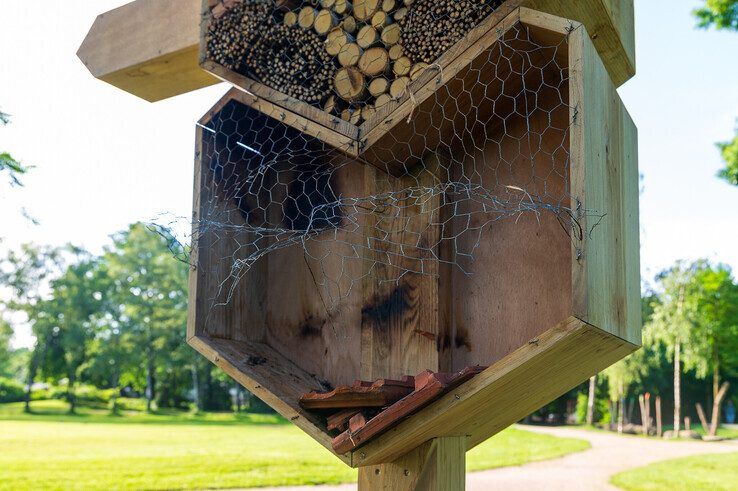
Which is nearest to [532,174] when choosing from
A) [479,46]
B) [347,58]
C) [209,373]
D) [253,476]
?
[479,46]

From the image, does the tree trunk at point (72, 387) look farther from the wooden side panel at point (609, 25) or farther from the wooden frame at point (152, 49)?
the wooden side panel at point (609, 25)

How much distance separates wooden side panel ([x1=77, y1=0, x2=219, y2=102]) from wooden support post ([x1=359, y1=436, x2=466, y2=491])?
1.44 meters

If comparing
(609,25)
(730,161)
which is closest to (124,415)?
(730,161)

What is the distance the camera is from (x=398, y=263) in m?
2.26

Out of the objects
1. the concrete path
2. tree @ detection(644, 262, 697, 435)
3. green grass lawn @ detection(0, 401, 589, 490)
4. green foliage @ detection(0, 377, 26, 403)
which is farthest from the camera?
green foliage @ detection(0, 377, 26, 403)

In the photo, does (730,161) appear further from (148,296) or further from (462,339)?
(148,296)

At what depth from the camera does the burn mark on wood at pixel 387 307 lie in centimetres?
224

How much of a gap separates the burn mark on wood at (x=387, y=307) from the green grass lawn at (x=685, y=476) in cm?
734

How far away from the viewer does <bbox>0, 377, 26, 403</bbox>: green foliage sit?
3434cm

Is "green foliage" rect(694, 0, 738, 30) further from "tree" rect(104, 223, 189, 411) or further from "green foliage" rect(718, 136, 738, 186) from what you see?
"tree" rect(104, 223, 189, 411)

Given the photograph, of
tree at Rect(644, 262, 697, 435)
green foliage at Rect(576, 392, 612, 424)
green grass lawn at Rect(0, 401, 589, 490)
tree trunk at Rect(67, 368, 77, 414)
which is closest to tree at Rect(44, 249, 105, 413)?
tree trunk at Rect(67, 368, 77, 414)

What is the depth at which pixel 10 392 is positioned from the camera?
35250mm

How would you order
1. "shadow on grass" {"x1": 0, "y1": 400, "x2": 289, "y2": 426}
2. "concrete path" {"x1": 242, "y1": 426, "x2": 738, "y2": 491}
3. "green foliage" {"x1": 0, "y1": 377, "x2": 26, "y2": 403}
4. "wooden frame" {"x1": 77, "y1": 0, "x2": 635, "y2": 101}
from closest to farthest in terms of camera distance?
"wooden frame" {"x1": 77, "y1": 0, "x2": 635, "y2": 101} < "concrete path" {"x1": 242, "y1": 426, "x2": 738, "y2": 491} < "shadow on grass" {"x1": 0, "y1": 400, "x2": 289, "y2": 426} < "green foliage" {"x1": 0, "y1": 377, "x2": 26, "y2": 403}

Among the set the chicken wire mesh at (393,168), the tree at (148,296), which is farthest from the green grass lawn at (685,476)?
the tree at (148,296)
